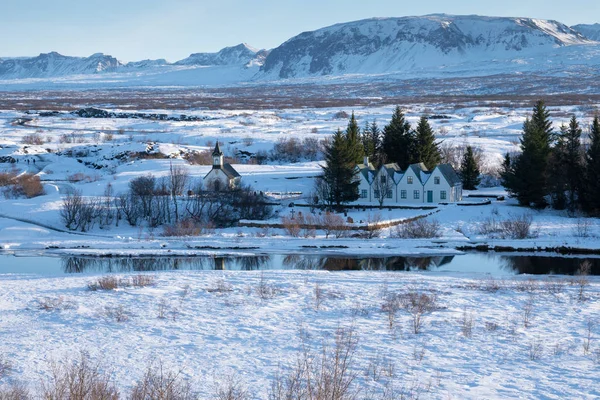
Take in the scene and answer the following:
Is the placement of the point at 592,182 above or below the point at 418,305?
above

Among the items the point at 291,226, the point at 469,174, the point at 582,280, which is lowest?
the point at 291,226

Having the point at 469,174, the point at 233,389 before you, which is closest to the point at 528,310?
the point at 233,389

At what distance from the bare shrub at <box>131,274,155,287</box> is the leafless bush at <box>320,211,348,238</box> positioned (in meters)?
17.3

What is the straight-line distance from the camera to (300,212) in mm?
48688

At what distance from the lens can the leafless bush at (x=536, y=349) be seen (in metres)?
15.1

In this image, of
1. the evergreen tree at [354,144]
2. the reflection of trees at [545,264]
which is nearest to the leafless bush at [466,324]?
the reflection of trees at [545,264]

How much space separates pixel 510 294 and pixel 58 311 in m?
14.3

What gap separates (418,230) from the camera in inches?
1612

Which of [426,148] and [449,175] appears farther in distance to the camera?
[426,148]

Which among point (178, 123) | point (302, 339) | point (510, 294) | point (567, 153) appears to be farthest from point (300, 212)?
point (178, 123)

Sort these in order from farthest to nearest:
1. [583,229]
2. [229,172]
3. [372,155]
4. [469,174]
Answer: [372,155], [469,174], [229,172], [583,229]

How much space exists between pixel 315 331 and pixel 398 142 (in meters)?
45.0

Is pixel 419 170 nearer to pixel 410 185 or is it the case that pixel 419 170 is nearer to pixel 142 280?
pixel 410 185

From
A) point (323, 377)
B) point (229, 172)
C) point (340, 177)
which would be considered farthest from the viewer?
point (229, 172)
